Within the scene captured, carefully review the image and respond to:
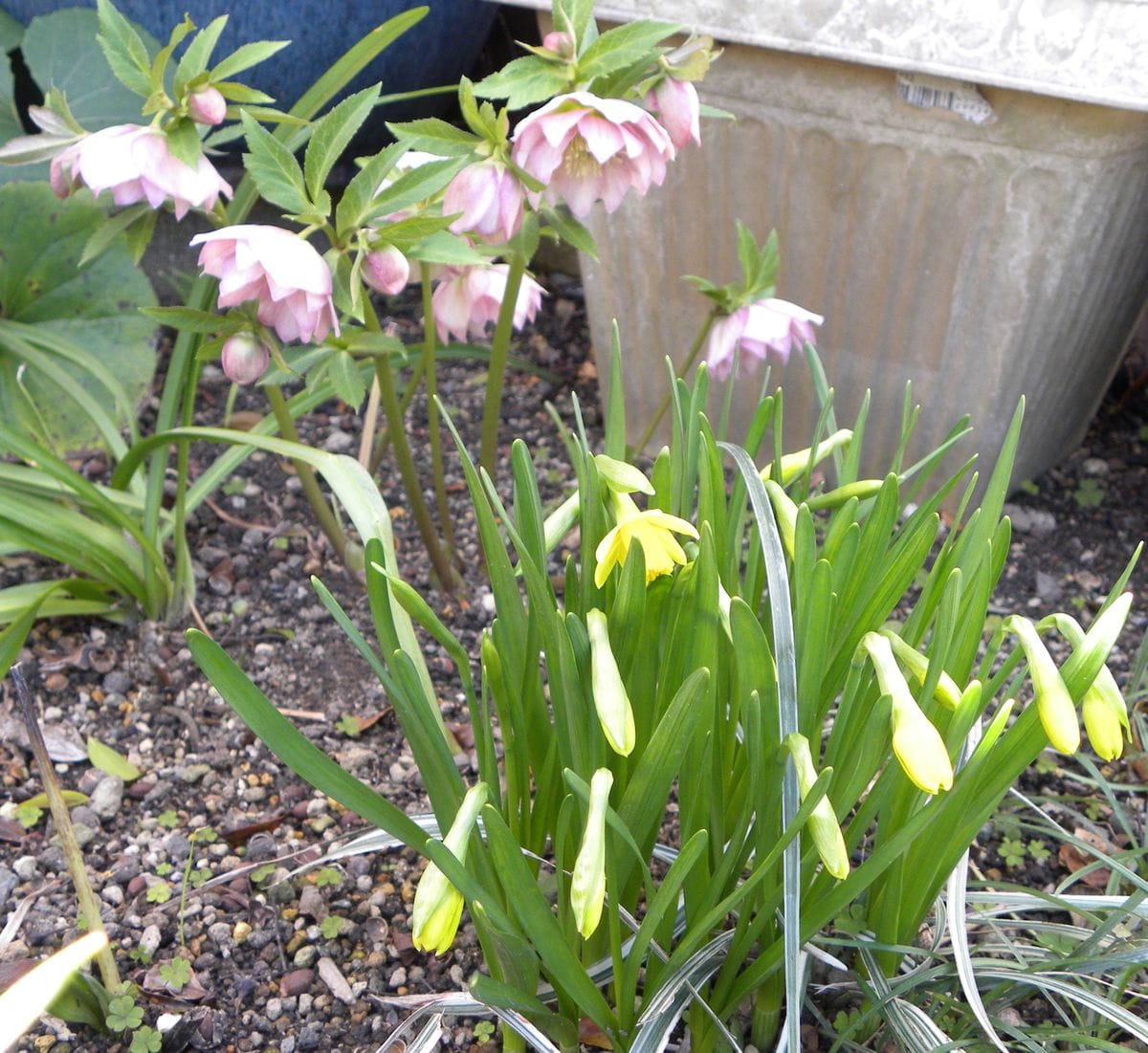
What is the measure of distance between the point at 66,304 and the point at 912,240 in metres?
1.18

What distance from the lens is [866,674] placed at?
811 mm

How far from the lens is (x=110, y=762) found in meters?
1.25

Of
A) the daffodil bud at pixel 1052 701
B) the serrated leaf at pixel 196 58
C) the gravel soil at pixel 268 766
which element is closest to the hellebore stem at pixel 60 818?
the gravel soil at pixel 268 766

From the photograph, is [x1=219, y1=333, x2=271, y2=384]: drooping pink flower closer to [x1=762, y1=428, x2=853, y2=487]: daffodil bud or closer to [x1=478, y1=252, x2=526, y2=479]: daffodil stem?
[x1=478, y1=252, x2=526, y2=479]: daffodil stem

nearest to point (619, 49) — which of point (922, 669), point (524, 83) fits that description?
point (524, 83)

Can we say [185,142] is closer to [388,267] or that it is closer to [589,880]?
[388,267]

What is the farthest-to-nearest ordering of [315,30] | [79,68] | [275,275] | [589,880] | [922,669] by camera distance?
1. [315,30]
2. [79,68]
3. [275,275]
4. [922,669]
5. [589,880]

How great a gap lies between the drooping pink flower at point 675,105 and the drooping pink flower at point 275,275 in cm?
37

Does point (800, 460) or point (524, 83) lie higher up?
point (524, 83)

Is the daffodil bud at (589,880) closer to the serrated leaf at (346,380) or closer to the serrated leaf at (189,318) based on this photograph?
the serrated leaf at (346,380)

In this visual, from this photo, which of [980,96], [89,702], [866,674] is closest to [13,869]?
[89,702]

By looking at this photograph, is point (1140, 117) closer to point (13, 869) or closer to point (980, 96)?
point (980, 96)

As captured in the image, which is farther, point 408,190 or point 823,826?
point 408,190

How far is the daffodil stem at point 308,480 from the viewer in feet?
4.05
